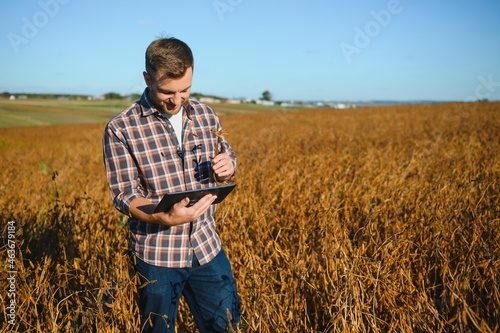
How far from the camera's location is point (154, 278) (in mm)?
1725

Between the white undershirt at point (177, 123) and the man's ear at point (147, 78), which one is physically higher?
the man's ear at point (147, 78)

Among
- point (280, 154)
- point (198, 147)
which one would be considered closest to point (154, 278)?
point (198, 147)

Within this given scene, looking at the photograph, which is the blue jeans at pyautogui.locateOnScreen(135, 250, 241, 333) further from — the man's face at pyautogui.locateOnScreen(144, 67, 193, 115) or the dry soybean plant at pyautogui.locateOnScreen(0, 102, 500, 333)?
the man's face at pyautogui.locateOnScreen(144, 67, 193, 115)

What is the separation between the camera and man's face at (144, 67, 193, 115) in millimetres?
1632

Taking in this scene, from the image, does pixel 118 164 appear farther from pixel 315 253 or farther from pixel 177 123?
pixel 315 253

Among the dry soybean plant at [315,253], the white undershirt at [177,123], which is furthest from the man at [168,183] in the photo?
the dry soybean plant at [315,253]

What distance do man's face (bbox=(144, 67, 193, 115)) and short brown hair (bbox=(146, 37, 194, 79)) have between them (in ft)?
0.08

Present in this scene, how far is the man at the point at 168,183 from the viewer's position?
1.63 meters

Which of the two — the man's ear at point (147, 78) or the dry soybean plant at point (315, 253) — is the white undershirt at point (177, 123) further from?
the dry soybean plant at point (315, 253)

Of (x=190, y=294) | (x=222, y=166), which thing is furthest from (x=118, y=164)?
(x=190, y=294)

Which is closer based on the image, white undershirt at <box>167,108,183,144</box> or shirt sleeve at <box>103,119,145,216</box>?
shirt sleeve at <box>103,119,145,216</box>

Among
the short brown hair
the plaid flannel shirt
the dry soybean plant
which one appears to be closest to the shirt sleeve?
the plaid flannel shirt

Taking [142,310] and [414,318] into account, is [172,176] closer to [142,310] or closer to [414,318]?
[142,310]

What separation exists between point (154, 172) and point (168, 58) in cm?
49
